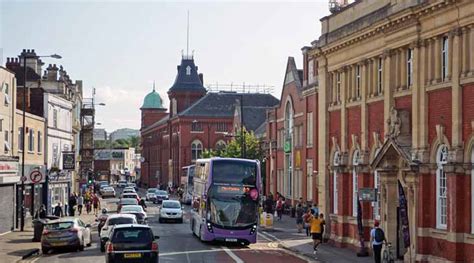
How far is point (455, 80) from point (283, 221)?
33008 mm

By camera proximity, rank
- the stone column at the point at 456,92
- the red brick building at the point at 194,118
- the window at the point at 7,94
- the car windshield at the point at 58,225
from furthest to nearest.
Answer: the red brick building at the point at 194,118 → the window at the point at 7,94 → the car windshield at the point at 58,225 → the stone column at the point at 456,92

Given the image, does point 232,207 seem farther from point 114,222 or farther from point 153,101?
point 153,101

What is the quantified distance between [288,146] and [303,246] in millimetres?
26268

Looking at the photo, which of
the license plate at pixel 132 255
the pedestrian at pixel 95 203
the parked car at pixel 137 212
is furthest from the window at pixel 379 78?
the pedestrian at pixel 95 203

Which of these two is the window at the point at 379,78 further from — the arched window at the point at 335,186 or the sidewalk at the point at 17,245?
the sidewalk at the point at 17,245

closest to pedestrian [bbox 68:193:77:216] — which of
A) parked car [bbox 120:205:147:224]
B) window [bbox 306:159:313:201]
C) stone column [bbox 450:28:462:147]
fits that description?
parked car [bbox 120:205:147:224]

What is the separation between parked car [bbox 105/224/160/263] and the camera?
1034 inches

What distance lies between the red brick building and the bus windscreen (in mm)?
69972

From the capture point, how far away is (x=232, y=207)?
38.0 metres

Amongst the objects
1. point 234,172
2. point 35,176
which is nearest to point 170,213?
point 35,176

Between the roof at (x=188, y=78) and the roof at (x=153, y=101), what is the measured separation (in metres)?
31.6

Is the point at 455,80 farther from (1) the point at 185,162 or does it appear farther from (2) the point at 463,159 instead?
(1) the point at 185,162

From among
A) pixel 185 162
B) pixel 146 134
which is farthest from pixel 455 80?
pixel 146 134

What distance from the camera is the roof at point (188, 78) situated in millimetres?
136400
